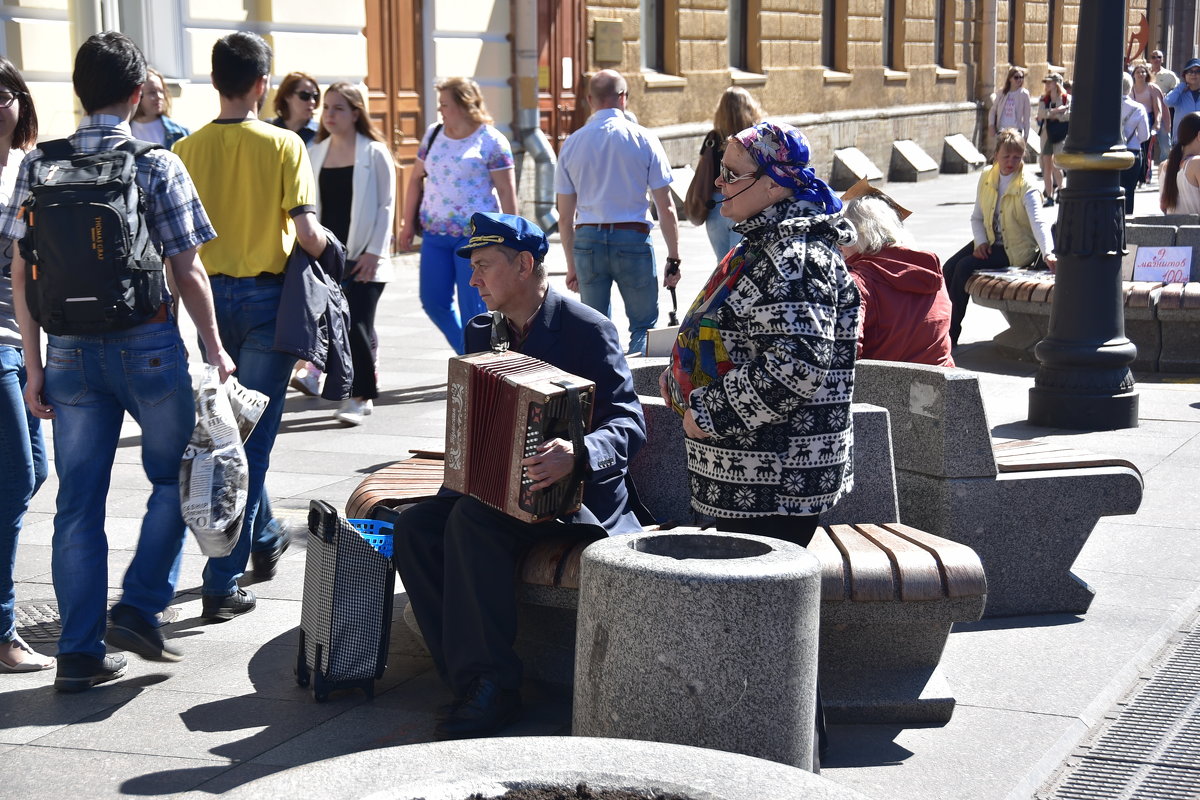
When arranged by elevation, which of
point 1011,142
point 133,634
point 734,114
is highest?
point 734,114

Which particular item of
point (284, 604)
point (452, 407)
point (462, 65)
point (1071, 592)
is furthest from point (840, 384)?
point (462, 65)

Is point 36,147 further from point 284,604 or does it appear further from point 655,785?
point 655,785

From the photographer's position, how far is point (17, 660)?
15.5 feet

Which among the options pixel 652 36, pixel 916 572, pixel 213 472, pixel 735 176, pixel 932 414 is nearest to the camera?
pixel 735 176

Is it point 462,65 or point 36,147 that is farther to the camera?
point 462,65

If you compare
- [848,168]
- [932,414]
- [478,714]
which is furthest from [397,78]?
[478,714]

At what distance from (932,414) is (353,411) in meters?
4.09

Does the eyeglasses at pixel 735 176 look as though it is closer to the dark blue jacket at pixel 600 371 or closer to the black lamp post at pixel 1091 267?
the dark blue jacket at pixel 600 371

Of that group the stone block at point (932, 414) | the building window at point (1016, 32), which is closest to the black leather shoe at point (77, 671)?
the stone block at point (932, 414)

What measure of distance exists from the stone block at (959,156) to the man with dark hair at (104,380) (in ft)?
87.4

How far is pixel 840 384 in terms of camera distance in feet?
13.1

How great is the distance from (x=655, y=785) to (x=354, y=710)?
1.98 meters

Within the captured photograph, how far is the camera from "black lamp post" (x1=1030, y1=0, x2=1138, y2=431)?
796cm

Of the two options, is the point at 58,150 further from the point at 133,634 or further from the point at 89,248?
the point at 133,634
